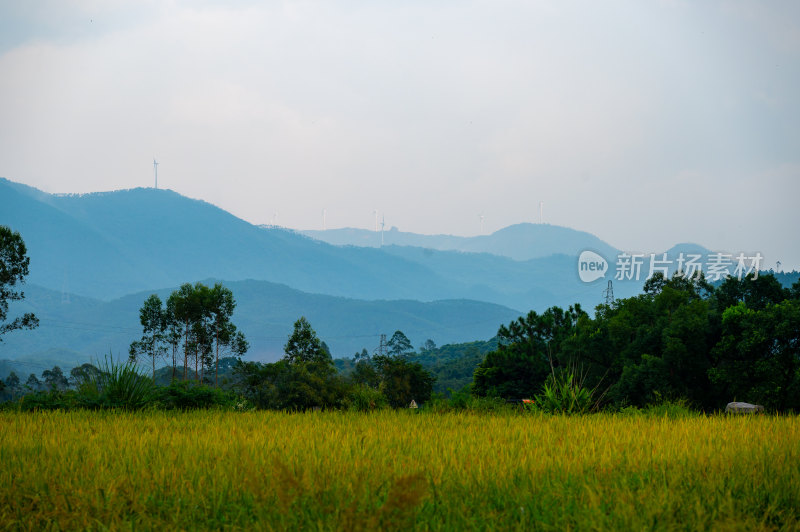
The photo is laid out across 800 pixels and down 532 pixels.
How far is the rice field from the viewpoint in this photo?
589 cm

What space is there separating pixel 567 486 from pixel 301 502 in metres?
2.67

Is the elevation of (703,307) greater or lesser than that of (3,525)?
greater

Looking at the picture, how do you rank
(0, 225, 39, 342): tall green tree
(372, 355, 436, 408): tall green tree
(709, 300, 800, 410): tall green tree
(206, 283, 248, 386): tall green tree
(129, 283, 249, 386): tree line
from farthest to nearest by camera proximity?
(129, 283, 249, 386): tree line, (206, 283, 248, 386): tall green tree, (372, 355, 436, 408): tall green tree, (0, 225, 39, 342): tall green tree, (709, 300, 800, 410): tall green tree

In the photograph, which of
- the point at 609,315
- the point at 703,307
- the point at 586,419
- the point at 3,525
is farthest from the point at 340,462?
the point at 609,315

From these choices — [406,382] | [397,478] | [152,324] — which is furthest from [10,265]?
[397,478]

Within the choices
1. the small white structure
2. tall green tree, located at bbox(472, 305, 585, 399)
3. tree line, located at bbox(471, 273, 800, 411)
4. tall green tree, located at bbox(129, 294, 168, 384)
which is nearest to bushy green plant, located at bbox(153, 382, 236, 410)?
the small white structure

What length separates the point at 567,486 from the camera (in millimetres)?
6918

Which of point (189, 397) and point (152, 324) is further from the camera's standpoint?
point (152, 324)

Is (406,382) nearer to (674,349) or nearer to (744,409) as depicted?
(674,349)

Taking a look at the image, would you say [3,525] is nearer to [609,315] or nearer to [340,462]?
[340,462]

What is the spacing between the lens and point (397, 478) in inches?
267

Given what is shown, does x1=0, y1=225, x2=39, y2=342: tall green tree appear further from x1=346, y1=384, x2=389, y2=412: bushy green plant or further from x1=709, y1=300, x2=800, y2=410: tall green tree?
x1=709, y1=300, x2=800, y2=410: tall green tree

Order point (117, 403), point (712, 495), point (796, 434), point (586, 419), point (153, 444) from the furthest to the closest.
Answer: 1. point (117, 403)
2. point (586, 419)
3. point (796, 434)
4. point (153, 444)
5. point (712, 495)

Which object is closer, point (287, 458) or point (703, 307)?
point (287, 458)
